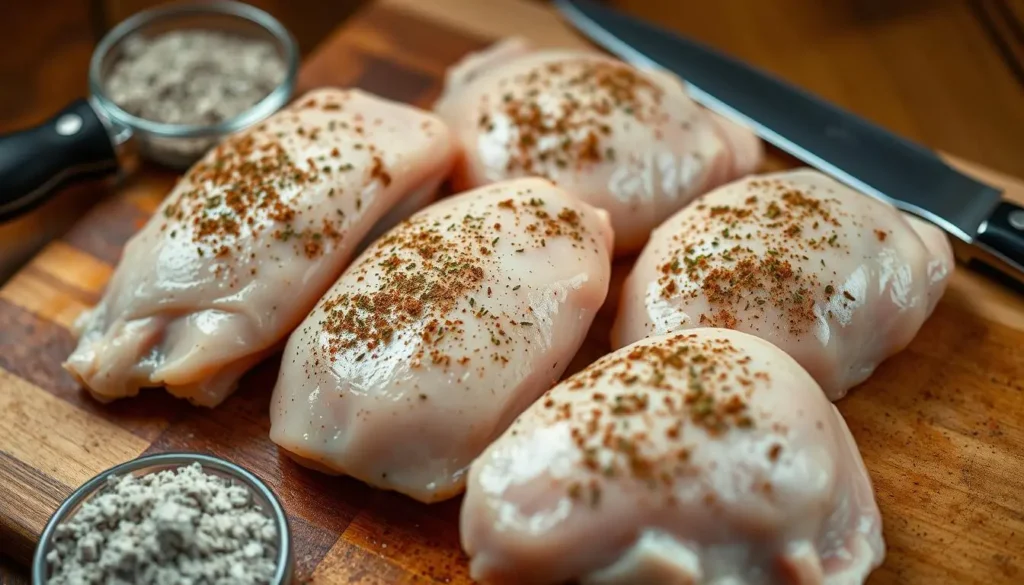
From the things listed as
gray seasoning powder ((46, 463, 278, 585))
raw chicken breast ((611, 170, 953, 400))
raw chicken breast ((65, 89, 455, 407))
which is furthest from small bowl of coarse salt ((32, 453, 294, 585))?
raw chicken breast ((611, 170, 953, 400))

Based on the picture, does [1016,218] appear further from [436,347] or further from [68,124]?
[68,124]

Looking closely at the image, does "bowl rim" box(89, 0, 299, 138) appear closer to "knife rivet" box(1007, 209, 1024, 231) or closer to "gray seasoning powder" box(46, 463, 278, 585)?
"gray seasoning powder" box(46, 463, 278, 585)

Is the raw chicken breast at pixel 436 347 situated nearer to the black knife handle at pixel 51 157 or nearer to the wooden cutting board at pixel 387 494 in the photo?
the wooden cutting board at pixel 387 494

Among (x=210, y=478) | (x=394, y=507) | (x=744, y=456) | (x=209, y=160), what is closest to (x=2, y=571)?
(x=210, y=478)

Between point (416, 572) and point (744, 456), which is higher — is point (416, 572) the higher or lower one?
the lower one

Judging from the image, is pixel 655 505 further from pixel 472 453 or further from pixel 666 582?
pixel 472 453

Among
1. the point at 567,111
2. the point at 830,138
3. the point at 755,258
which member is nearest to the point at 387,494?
the point at 755,258
